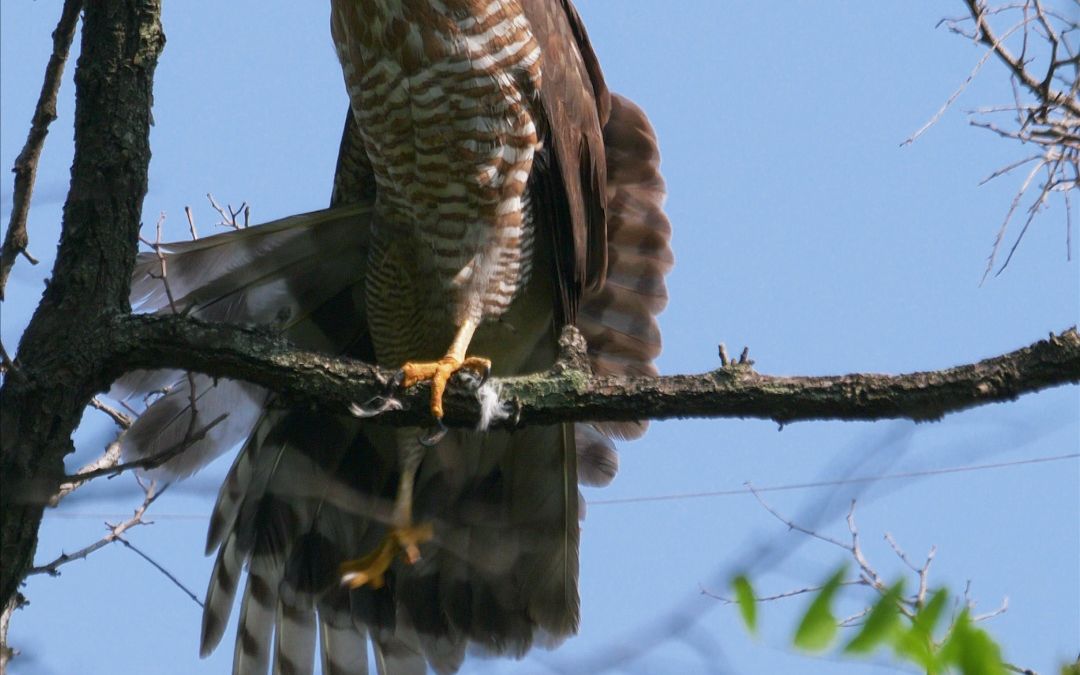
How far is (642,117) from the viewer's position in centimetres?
482

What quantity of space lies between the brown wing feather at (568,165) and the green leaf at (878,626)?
9.49 ft

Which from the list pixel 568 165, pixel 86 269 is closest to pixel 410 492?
pixel 568 165

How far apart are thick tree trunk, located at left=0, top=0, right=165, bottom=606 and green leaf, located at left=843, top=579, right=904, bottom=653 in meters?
2.11

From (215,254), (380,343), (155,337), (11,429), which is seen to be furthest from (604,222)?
(11,429)

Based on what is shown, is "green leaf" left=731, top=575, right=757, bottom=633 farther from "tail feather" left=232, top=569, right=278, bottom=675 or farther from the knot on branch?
"tail feather" left=232, top=569, right=278, bottom=675

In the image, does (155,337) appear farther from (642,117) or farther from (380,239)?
(642,117)

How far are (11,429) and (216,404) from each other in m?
1.26

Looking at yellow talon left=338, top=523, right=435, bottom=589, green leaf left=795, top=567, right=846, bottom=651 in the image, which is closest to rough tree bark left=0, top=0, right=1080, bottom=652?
yellow talon left=338, top=523, right=435, bottom=589

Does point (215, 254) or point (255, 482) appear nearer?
point (215, 254)

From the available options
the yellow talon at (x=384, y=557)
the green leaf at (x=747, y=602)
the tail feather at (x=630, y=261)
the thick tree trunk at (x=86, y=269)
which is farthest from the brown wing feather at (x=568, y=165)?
the green leaf at (x=747, y=602)

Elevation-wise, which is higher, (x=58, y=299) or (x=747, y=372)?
(x=58, y=299)

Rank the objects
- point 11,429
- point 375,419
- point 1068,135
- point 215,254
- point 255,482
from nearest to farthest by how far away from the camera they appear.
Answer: point 11,429 → point 375,419 → point 1068,135 → point 215,254 → point 255,482

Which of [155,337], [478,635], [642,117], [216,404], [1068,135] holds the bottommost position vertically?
[478,635]

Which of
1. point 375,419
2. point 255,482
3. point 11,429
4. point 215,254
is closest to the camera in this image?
point 11,429
